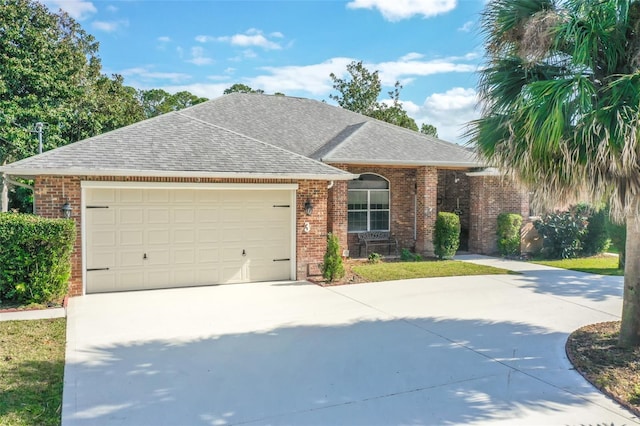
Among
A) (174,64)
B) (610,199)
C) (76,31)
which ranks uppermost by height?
(76,31)

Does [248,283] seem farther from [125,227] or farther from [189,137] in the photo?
[189,137]

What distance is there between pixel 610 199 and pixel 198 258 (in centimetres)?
829

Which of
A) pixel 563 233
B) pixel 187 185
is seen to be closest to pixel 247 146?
pixel 187 185

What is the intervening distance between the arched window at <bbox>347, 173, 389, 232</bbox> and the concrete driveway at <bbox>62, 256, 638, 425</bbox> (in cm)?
575

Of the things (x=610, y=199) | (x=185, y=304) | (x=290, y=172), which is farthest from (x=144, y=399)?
(x=290, y=172)

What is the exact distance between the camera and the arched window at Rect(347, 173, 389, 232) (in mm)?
15797

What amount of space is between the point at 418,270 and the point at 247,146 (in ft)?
19.1

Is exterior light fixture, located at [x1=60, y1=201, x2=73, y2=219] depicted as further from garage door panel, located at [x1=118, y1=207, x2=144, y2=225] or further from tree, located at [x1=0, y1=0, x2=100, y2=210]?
tree, located at [x1=0, y1=0, x2=100, y2=210]

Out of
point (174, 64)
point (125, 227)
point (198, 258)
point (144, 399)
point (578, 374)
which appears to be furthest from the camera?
point (174, 64)

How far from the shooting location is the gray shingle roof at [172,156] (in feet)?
31.0

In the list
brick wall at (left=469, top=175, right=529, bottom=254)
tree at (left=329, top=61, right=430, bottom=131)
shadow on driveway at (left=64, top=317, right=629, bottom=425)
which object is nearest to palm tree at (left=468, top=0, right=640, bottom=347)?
shadow on driveway at (left=64, top=317, right=629, bottom=425)

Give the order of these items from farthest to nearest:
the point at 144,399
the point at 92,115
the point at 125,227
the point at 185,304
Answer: the point at 92,115 < the point at 125,227 < the point at 185,304 < the point at 144,399

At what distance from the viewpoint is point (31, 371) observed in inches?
221

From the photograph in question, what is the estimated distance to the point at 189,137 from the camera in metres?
11.7
